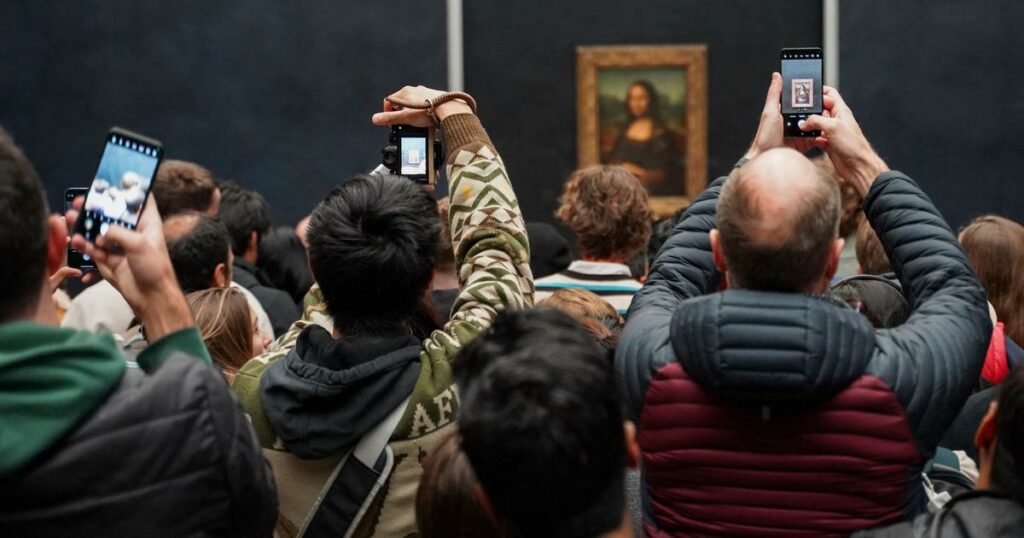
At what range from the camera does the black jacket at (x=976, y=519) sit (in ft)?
7.45

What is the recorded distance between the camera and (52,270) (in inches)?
86.0

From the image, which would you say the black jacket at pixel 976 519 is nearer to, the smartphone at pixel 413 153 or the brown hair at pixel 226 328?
the smartphone at pixel 413 153

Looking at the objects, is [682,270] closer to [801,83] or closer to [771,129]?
[771,129]

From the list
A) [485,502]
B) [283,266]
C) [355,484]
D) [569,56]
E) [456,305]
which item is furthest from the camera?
[569,56]

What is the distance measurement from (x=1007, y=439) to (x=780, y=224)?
21.8 inches

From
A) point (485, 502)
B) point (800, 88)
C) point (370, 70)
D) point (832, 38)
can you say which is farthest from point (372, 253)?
point (832, 38)

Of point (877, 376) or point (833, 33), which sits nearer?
point (877, 376)

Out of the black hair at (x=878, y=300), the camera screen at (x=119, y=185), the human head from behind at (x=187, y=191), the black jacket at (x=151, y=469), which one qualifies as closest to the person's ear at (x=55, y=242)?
the camera screen at (x=119, y=185)

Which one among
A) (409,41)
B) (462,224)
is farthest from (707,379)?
(409,41)

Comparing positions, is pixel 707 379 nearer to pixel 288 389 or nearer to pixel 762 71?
pixel 288 389

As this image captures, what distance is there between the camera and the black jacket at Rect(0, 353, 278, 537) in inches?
76.9

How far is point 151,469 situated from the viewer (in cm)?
201

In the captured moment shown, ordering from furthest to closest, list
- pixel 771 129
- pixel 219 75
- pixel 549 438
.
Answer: pixel 219 75 → pixel 771 129 → pixel 549 438

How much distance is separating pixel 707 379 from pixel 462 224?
2.67ft
